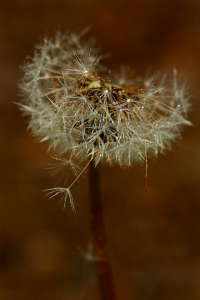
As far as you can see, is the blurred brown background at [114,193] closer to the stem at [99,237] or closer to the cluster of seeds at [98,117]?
the stem at [99,237]

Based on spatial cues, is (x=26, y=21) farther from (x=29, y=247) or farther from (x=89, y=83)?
(x=29, y=247)

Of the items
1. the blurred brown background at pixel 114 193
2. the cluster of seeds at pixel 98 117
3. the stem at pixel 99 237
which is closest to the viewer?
the cluster of seeds at pixel 98 117

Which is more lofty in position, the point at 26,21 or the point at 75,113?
the point at 26,21

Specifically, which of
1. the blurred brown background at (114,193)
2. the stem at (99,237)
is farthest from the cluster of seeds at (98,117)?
the blurred brown background at (114,193)

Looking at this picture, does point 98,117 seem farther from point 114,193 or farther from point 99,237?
point 114,193

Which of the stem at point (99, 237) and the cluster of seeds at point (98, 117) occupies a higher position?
the cluster of seeds at point (98, 117)

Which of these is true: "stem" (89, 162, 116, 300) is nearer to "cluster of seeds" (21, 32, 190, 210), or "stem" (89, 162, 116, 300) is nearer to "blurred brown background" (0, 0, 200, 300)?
"cluster of seeds" (21, 32, 190, 210)

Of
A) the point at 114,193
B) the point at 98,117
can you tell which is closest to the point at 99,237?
the point at 98,117

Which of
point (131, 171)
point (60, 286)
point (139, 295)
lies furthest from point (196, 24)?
point (60, 286)
